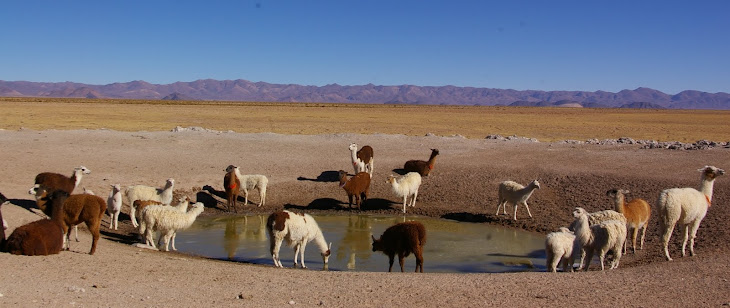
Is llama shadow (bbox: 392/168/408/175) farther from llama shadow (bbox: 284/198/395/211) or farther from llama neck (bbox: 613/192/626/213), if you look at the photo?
llama neck (bbox: 613/192/626/213)

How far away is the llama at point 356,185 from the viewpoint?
18.5 meters

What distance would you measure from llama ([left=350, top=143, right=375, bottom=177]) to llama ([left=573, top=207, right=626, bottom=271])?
1069 centimetres

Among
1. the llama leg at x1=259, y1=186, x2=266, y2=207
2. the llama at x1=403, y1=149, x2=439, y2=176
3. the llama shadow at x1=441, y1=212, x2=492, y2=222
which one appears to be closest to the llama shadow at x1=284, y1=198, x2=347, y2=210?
the llama leg at x1=259, y1=186, x2=266, y2=207

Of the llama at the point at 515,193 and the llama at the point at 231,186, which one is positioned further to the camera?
the llama at the point at 231,186

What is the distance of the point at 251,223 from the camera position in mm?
17344

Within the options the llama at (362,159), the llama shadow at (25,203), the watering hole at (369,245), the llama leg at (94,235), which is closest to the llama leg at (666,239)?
the watering hole at (369,245)

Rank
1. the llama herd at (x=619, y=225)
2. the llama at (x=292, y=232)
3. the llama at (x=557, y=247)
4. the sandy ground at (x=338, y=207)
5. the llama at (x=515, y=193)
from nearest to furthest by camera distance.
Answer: the sandy ground at (x=338, y=207)
the llama at (x=557, y=247)
the llama herd at (x=619, y=225)
the llama at (x=292, y=232)
the llama at (x=515, y=193)

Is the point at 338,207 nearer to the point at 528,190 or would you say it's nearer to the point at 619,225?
the point at 528,190

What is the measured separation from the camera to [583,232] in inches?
465

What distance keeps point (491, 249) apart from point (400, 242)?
3365 mm

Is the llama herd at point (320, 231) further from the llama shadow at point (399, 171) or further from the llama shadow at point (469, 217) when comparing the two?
the llama shadow at point (399, 171)

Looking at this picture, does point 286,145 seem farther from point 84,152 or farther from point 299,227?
point 299,227

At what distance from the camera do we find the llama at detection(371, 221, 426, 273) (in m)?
12.0

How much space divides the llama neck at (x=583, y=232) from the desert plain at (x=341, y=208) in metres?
0.88
